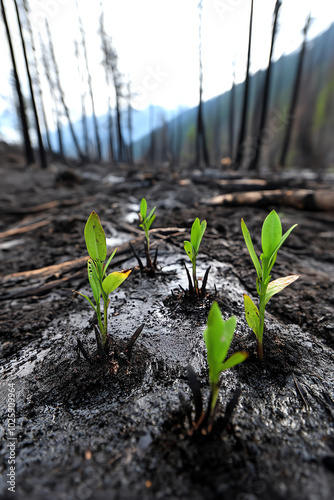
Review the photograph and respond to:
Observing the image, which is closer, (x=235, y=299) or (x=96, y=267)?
(x=96, y=267)

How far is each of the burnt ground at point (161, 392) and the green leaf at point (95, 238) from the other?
44cm

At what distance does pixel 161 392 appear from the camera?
2.69 ft

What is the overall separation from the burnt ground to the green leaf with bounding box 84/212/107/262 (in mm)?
439

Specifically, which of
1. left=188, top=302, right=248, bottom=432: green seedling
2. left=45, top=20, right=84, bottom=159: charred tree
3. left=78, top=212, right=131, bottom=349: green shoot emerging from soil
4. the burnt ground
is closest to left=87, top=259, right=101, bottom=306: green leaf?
left=78, top=212, right=131, bottom=349: green shoot emerging from soil

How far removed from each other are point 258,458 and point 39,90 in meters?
22.6

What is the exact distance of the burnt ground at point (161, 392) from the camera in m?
0.57

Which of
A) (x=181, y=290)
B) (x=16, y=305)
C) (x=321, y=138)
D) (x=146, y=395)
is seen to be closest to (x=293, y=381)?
(x=146, y=395)

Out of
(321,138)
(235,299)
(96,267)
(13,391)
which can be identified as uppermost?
(321,138)

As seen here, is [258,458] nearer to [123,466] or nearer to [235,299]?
[123,466]

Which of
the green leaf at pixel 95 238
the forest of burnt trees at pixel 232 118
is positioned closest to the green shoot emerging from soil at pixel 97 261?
the green leaf at pixel 95 238

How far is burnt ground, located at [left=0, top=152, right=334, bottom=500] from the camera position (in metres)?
0.57

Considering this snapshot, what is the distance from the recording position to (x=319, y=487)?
1.75ft

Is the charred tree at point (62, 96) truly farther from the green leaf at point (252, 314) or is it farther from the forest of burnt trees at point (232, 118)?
the green leaf at point (252, 314)

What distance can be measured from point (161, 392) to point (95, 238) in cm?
63
